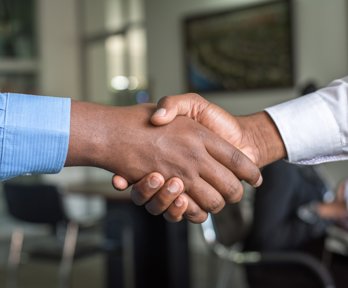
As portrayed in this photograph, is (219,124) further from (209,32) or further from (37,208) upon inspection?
(209,32)

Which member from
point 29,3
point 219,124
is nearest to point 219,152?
point 219,124

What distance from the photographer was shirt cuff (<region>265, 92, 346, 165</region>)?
142cm

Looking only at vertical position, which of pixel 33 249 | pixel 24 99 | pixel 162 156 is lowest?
pixel 33 249

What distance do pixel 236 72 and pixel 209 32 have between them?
50 centimetres

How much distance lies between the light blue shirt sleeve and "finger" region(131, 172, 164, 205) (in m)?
0.22

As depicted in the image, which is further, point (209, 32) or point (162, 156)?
point (209, 32)

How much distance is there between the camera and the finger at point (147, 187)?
4.50ft

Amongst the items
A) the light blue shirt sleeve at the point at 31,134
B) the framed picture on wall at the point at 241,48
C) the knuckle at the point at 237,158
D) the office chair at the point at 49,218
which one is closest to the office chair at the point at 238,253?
the office chair at the point at 49,218

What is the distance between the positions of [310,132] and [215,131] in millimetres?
241

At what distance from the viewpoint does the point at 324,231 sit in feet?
8.92

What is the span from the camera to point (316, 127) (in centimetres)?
143

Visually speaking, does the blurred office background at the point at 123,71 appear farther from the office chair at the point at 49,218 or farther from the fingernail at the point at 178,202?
the fingernail at the point at 178,202

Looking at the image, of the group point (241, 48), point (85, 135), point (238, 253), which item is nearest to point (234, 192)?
point (85, 135)

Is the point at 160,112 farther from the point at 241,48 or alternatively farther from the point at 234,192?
the point at 241,48
